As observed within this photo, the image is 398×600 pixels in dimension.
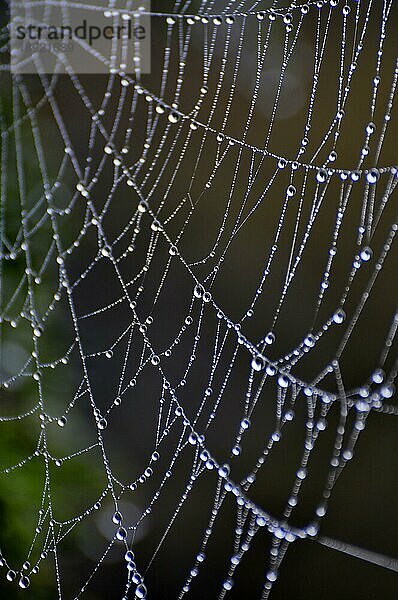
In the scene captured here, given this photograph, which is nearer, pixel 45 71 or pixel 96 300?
pixel 45 71

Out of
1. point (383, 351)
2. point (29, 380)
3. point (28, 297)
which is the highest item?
point (383, 351)

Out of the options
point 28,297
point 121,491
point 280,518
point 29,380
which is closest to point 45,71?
point 28,297

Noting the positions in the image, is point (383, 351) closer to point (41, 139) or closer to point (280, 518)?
point (280, 518)

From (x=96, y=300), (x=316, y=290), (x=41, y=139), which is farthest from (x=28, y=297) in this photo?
(x=316, y=290)

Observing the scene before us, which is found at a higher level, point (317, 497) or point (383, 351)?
point (383, 351)

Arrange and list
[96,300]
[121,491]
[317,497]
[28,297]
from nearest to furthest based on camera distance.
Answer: [28,297] < [121,491] < [317,497] < [96,300]

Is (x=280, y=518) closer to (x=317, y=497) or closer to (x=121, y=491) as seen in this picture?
(x=317, y=497)

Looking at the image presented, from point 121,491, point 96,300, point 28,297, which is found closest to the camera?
point 28,297
